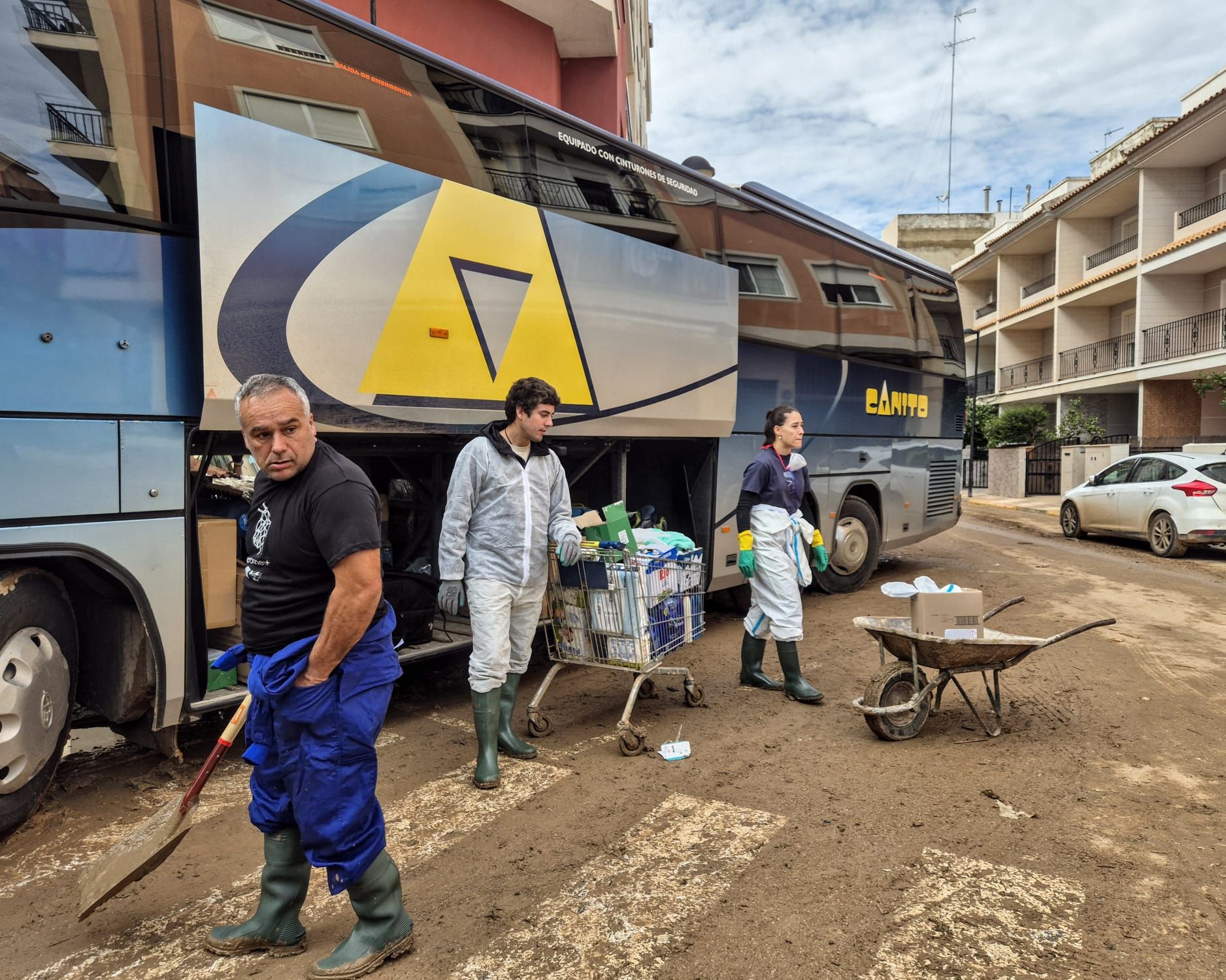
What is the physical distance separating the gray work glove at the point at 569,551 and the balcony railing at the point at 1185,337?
27596 millimetres

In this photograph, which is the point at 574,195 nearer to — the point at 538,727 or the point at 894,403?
the point at 538,727

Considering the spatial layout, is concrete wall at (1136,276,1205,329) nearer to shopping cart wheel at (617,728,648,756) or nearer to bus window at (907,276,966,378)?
bus window at (907,276,966,378)

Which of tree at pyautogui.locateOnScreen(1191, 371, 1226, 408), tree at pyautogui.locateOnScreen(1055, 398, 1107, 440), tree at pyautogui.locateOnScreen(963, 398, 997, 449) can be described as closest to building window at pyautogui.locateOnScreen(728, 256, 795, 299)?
tree at pyautogui.locateOnScreen(1191, 371, 1226, 408)

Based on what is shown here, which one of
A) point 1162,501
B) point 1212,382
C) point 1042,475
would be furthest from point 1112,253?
point 1162,501

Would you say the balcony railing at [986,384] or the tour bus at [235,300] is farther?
the balcony railing at [986,384]

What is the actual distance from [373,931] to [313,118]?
3.80m

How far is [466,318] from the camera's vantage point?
517 centimetres

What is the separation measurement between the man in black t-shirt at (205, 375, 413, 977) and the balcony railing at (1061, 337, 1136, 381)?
34056 millimetres

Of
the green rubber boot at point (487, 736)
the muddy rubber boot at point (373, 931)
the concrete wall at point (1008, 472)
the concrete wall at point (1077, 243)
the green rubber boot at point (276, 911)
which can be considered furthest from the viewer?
the concrete wall at point (1077, 243)

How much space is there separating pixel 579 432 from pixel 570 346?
24.5 inches

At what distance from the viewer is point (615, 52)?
575 inches

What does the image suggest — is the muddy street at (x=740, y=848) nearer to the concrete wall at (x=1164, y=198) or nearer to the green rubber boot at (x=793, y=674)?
the green rubber boot at (x=793, y=674)

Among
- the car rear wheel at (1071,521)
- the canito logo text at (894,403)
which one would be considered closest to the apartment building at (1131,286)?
the car rear wheel at (1071,521)

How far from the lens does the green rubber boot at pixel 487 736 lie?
171 inches
